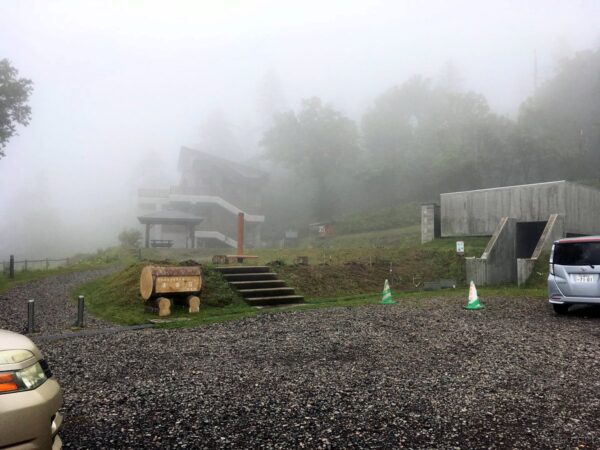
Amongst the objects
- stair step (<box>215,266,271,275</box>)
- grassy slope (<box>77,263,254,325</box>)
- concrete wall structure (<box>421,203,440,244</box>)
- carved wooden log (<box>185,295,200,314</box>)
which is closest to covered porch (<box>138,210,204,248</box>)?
concrete wall structure (<box>421,203,440,244</box>)

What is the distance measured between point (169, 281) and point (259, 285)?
11.1 feet

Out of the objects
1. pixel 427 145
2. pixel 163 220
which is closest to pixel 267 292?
pixel 163 220

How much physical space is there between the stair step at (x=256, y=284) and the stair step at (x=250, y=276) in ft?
0.95

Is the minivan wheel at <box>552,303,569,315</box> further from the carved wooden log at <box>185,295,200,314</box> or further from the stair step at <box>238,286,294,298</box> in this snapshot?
the carved wooden log at <box>185,295,200,314</box>

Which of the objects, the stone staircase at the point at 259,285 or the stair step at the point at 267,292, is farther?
the stair step at the point at 267,292

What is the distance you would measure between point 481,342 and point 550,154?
3936 centimetres

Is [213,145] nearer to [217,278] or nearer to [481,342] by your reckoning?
[217,278]

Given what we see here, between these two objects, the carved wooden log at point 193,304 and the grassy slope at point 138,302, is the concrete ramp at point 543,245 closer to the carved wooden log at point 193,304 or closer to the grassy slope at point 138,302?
the grassy slope at point 138,302

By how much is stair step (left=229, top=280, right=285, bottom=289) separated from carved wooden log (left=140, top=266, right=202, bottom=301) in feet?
6.41

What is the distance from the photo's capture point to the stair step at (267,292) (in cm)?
1374

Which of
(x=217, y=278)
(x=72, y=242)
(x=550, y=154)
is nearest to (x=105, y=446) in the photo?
(x=217, y=278)

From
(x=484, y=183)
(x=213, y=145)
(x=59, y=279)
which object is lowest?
(x=59, y=279)

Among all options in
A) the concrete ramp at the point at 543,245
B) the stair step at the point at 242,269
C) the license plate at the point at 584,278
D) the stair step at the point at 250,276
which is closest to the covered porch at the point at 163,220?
the stair step at the point at 242,269

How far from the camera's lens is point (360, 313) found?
11.1 meters
